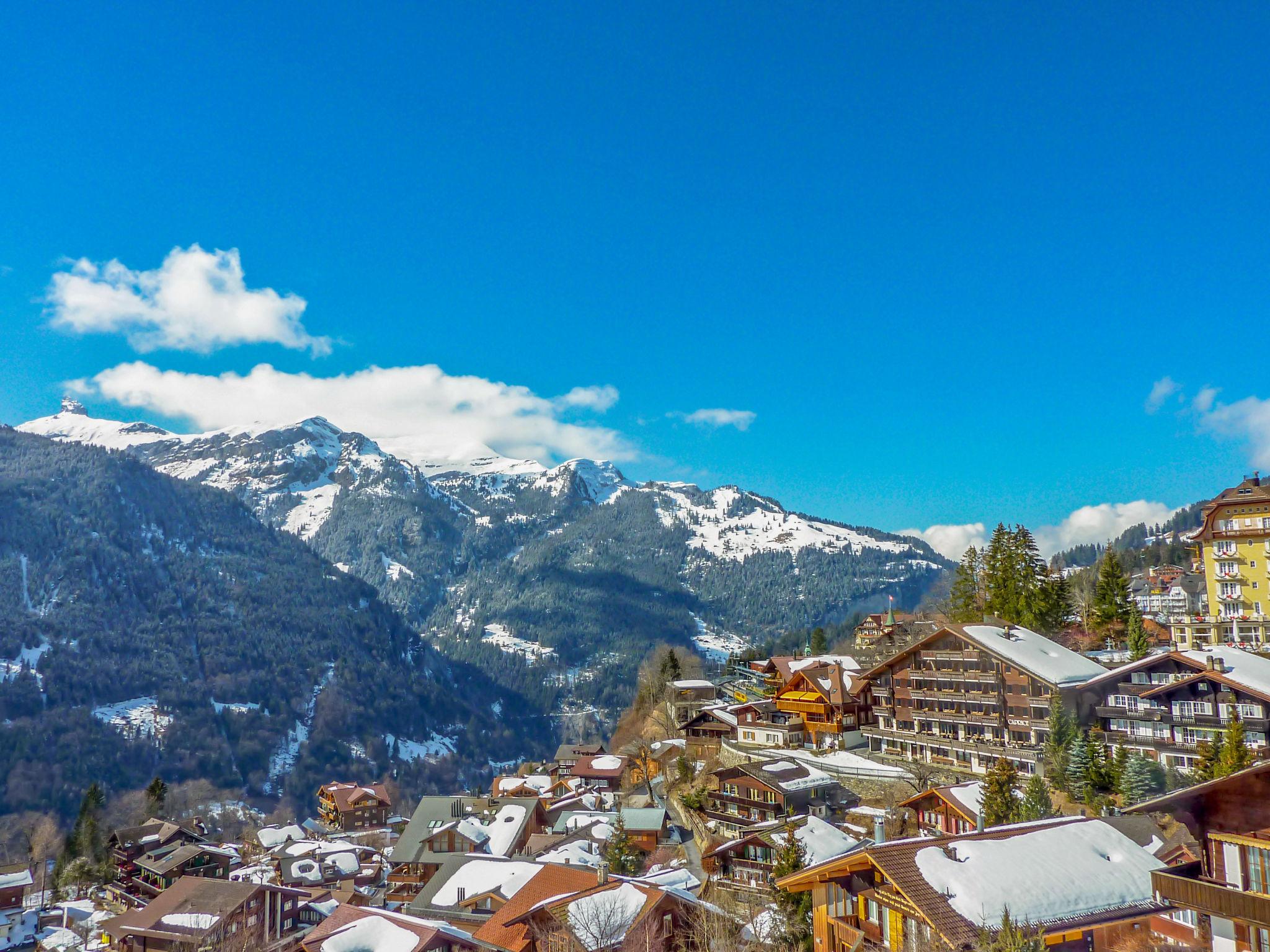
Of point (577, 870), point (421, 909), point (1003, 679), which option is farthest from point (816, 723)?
point (421, 909)

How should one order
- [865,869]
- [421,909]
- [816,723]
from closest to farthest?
1. [865,869]
2. [421,909]
3. [816,723]

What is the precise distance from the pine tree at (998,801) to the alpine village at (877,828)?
6.5 inches

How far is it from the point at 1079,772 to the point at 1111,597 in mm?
38162

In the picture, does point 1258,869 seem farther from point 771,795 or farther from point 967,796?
point 771,795

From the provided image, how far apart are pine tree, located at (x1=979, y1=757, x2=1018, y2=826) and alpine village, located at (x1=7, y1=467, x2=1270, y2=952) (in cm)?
17

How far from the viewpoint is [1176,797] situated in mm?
19969

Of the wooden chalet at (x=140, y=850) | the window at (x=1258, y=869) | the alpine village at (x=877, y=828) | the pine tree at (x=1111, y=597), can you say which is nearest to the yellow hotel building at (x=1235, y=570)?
the alpine village at (x=877, y=828)

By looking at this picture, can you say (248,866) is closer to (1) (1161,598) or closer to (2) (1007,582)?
(2) (1007,582)

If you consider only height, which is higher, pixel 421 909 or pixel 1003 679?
pixel 1003 679

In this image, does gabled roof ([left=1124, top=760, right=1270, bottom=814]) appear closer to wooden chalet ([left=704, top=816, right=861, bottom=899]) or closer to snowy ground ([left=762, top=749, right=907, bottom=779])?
wooden chalet ([left=704, top=816, right=861, bottom=899])

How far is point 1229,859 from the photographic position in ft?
63.9

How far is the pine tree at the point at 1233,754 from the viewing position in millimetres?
41656

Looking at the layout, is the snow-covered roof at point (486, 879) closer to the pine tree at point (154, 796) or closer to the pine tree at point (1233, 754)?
the pine tree at point (1233, 754)

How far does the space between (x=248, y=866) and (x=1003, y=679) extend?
9188cm
